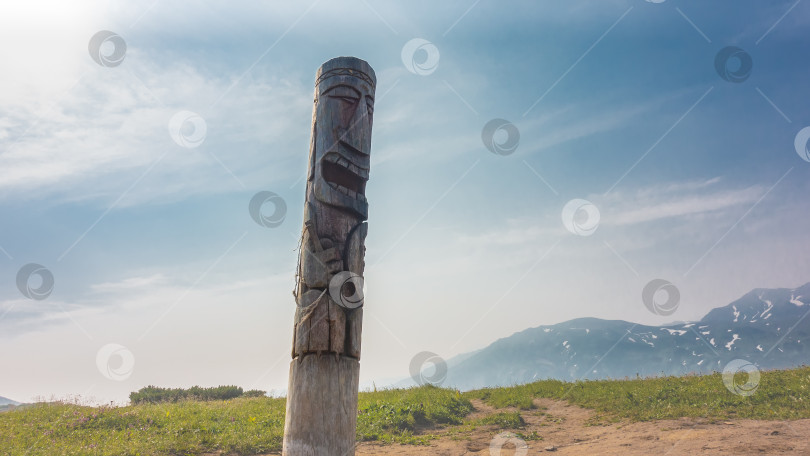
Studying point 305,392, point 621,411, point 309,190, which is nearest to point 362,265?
point 309,190

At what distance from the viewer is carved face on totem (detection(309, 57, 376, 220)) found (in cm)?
680

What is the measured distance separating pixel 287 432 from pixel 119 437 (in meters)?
8.09

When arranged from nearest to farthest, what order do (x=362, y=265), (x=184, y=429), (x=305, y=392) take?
(x=305, y=392) → (x=362, y=265) → (x=184, y=429)

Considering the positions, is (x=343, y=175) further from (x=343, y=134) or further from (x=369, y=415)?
(x=369, y=415)

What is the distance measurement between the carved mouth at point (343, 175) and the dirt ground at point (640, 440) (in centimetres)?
713

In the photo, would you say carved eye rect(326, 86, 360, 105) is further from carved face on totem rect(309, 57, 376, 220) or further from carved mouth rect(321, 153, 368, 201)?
carved mouth rect(321, 153, 368, 201)

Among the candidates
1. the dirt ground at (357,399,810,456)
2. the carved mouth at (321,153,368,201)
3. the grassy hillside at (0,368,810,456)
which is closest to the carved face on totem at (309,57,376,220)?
the carved mouth at (321,153,368,201)

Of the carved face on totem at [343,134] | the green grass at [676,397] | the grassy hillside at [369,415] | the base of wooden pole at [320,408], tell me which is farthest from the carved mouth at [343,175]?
the green grass at [676,397]

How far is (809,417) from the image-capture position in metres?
10.9

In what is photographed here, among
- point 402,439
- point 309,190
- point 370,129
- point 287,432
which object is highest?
point 370,129

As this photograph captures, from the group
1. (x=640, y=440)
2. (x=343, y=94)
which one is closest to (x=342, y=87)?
(x=343, y=94)

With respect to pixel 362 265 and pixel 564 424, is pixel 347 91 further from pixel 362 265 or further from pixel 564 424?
pixel 564 424

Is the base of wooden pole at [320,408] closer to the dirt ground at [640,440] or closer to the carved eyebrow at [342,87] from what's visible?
the carved eyebrow at [342,87]

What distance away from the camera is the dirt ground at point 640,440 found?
9.21 meters
